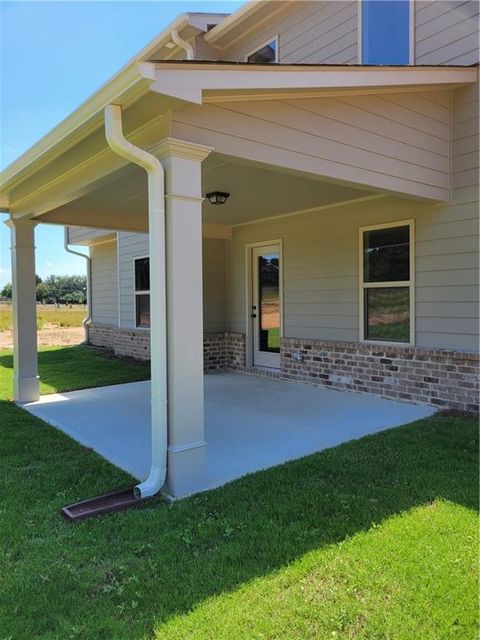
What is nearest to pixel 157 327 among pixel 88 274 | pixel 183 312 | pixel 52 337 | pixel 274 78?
pixel 183 312

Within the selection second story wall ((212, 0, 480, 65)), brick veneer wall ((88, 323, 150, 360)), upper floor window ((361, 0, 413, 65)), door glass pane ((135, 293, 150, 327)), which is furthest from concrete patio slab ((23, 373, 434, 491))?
upper floor window ((361, 0, 413, 65))

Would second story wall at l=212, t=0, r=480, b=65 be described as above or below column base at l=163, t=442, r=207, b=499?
above

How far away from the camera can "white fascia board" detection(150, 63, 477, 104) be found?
115 inches

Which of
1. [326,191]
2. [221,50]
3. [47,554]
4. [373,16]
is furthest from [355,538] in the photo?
[221,50]

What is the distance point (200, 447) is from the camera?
11.2ft

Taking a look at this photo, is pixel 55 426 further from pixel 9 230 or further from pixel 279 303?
pixel 279 303

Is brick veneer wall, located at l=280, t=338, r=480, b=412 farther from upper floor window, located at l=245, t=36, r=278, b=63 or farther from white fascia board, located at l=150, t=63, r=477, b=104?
upper floor window, located at l=245, t=36, r=278, b=63

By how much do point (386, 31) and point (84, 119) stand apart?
189 inches

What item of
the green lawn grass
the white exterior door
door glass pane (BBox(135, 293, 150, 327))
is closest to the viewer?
the green lawn grass

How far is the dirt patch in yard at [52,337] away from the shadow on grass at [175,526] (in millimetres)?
10524

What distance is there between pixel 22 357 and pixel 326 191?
4.51 metres

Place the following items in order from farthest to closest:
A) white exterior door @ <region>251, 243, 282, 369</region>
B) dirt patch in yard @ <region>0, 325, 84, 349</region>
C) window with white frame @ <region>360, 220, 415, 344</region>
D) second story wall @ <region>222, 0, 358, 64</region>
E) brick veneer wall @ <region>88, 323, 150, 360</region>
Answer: dirt patch in yard @ <region>0, 325, 84, 349</region> < brick veneer wall @ <region>88, 323, 150, 360</region> < white exterior door @ <region>251, 243, 282, 369</region> < second story wall @ <region>222, 0, 358, 64</region> < window with white frame @ <region>360, 220, 415, 344</region>

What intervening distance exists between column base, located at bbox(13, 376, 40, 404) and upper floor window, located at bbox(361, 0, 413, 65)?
246 inches

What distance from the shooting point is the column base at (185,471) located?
10.8ft
